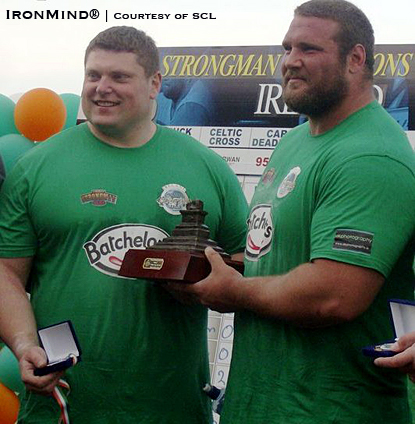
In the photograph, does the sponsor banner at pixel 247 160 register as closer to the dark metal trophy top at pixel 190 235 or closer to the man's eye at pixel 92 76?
the man's eye at pixel 92 76

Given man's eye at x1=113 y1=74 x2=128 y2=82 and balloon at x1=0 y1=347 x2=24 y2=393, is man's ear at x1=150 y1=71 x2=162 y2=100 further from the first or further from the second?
balloon at x1=0 y1=347 x2=24 y2=393

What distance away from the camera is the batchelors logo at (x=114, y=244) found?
308 centimetres

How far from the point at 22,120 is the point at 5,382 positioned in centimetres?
A: 162

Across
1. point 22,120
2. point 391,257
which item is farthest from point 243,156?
point 391,257

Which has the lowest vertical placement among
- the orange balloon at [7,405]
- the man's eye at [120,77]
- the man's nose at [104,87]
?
the orange balloon at [7,405]

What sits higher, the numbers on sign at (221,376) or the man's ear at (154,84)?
the man's ear at (154,84)

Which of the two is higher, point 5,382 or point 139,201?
point 139,201

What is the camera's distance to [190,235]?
9.39 feet

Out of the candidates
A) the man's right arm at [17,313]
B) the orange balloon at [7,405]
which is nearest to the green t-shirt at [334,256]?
the man's right arm at [17,313]

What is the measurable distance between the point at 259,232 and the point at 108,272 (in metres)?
0.62

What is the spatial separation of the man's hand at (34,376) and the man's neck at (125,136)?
0.85 meters

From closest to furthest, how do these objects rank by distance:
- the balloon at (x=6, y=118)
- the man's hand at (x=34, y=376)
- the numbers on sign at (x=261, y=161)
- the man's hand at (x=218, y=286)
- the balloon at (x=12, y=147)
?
1. the man's hand at (x=218, y=286)
2. the man's hand at (x=34, y=376)
3. the balloon at (x=12, y=147)
4. the balloon at (x=6, y=118)
5. the numbers on sign at (x=261, y=161)

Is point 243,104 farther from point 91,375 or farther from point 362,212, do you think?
point 362,212

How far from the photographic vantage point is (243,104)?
6.25m
